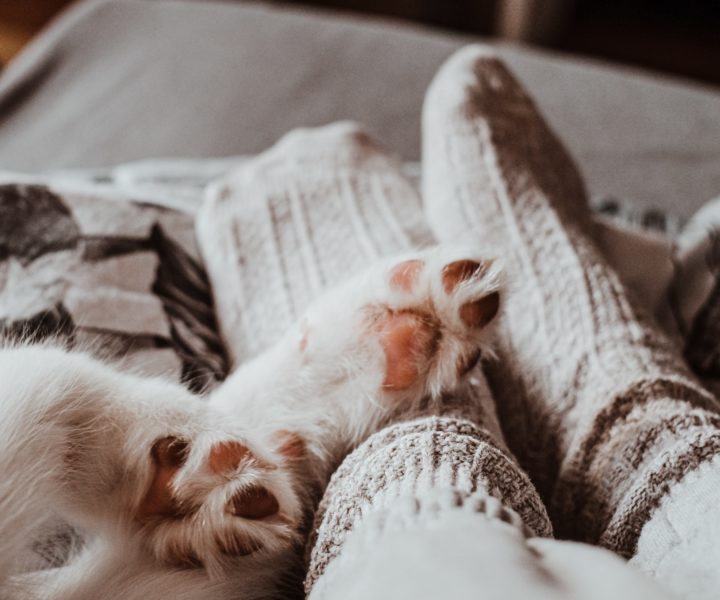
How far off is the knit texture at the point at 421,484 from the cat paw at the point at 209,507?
0.03 metres

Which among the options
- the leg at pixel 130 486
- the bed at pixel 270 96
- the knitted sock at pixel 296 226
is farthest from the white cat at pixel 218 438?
the bed at pixel 270 96

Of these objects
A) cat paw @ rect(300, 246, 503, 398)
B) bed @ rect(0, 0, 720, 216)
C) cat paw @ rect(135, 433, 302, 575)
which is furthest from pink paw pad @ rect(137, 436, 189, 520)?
bed @ rect(0, 0, 720, 216)

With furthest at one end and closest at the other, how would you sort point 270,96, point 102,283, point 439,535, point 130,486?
1. point 270,96
2. point 102,283
3. point 130,486
4. point 439,535

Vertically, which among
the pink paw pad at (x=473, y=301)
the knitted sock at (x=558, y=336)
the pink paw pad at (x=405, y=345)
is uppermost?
the pink paw pad at (x=473, y=301)

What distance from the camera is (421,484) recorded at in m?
0.35

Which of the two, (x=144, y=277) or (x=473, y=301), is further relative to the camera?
(x=144, y=277)

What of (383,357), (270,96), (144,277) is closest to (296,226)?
(144,277)

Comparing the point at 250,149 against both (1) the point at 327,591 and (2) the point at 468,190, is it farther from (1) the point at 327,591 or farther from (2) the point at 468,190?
(1) the point at 327,591

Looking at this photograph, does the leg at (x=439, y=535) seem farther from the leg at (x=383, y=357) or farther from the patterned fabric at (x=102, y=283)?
the patterned fabric at (x=102, y=283)

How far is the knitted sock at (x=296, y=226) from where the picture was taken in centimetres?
65

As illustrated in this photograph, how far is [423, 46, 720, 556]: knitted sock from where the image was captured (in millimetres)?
459

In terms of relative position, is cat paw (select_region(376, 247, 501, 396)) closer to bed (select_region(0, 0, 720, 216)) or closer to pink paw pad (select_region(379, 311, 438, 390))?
pink paw pad (select_region(379, 311, 438, 390))

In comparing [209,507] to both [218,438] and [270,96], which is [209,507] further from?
[270,96]

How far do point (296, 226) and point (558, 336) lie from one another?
276mm
